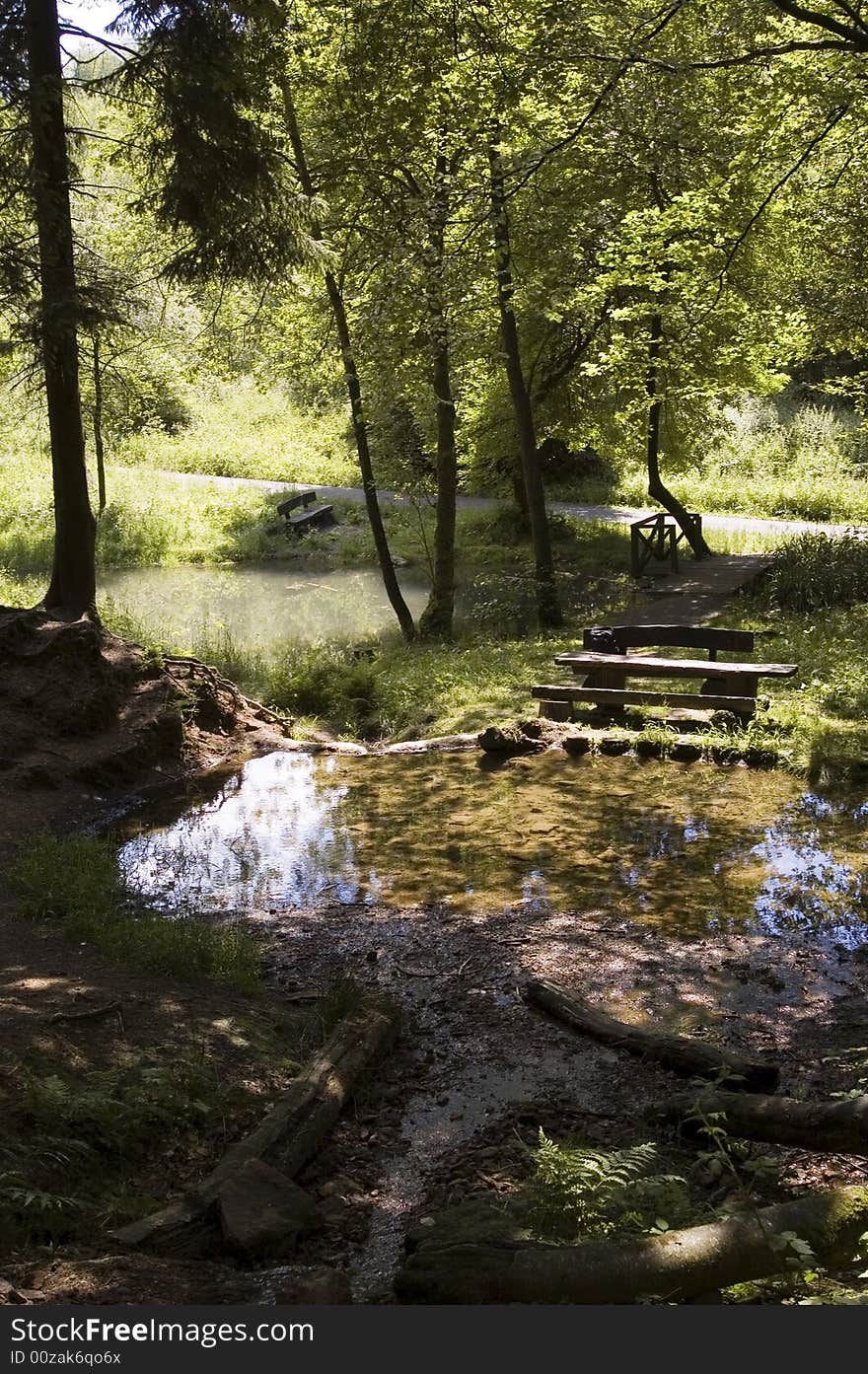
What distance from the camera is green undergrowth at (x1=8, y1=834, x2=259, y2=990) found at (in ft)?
21.5

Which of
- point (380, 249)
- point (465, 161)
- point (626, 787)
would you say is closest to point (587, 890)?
point (626, 787)

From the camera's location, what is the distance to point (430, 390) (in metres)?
19.6

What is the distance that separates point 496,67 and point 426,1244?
459 inches

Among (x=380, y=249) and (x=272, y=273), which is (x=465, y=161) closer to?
(x=380, y=249)

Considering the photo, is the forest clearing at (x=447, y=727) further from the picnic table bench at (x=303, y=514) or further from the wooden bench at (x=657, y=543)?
the picnic table bench at (x=303, y=514)

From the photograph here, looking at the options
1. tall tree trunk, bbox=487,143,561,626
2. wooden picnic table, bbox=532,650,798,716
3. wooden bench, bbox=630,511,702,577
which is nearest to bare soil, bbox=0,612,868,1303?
wooden picnic table, bbox=532,650,798,716

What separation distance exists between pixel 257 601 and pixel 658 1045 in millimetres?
19931

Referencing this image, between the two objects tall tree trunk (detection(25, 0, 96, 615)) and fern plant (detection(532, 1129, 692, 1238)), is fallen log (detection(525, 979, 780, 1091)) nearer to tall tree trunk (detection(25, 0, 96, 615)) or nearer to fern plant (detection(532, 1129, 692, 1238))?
fern plant (detection(532, 1129, 692, 1238))

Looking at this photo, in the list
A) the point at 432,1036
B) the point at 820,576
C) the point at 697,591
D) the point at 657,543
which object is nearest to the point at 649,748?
the point at 432,1036

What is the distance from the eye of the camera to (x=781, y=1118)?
4.54m

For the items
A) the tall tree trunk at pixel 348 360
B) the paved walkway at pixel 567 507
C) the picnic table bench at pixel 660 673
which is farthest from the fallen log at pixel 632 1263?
the paved walkway at pixel 567 507

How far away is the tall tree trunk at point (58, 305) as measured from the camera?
38.1 ft

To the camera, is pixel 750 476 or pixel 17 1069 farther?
pixel 750 476

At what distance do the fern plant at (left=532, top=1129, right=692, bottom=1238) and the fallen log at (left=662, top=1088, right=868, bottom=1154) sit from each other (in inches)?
14.7
